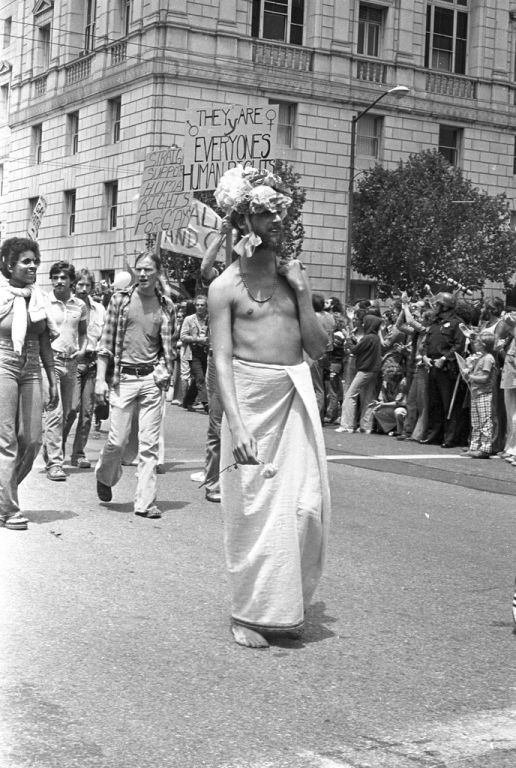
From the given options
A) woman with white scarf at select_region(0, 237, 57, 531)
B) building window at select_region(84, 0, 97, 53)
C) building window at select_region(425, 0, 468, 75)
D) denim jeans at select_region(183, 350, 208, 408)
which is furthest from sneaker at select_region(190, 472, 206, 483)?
building window at select_region(425, 0, 468, 75)

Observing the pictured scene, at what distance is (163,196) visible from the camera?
668 inches

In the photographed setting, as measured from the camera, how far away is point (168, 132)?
36.2m

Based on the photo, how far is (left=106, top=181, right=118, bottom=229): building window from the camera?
3950 cm

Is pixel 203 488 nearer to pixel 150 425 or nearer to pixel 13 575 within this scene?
pixel 150 425

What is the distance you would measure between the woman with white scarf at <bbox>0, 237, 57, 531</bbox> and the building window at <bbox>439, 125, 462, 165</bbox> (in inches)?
1410

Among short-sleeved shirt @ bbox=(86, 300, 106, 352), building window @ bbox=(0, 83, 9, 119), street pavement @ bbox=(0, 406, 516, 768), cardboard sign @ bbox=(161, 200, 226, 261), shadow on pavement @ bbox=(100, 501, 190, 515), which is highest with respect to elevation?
building window @ bbox=(0, 83, 9, 119)

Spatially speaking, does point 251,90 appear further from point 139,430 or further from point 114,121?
point 139,430

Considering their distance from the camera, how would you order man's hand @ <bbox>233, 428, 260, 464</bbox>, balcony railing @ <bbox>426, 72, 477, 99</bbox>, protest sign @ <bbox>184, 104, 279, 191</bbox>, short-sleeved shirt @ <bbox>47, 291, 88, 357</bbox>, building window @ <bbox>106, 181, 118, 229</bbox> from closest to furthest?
man's hand @ <bbox>233, 428, 260, 464</bbox> → short-sleeved shirt @ <bbox>47, 291, 88, 357</bbox> → protest sign @ <bbox>184, 104, 279, 191</bbox> → building window @ <bbox>106, 181, 118, 229</bbox> → balcony railing @ <bbox>426, 72, 477, 99</bbox>

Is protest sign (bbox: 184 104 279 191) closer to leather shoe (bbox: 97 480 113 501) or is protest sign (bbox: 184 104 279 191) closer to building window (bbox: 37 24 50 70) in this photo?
leather shoe (bbox: 97 480 113 501)

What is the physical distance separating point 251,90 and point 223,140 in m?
22.6

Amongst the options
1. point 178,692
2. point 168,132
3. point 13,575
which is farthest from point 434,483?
point 168,132

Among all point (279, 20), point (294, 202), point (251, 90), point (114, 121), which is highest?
point (279, 20)

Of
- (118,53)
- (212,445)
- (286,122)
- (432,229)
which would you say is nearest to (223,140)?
(212,445)

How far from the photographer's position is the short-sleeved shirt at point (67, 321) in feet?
36.0
